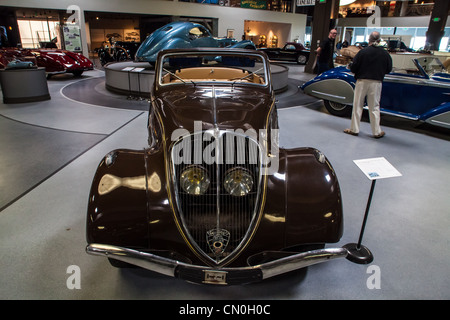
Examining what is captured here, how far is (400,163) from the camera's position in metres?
3.96

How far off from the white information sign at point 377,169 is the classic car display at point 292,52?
1496cm

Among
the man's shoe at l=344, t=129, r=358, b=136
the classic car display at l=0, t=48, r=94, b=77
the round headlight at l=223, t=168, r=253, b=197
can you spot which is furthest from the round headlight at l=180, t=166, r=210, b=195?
the classic car display at l=0, t=48, r=94, b=77

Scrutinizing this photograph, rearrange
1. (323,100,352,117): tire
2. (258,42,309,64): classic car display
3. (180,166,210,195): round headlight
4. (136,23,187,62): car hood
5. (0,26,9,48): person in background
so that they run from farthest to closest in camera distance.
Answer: (258,42,309,64): classic car display → (0,26,9,48): person in background → (136,23,187,62): car hood → (323,100,352,117): tire → (180,166,210,195): round headlight

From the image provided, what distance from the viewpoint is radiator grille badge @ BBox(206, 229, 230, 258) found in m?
1.78

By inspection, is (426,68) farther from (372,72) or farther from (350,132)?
(350,132)

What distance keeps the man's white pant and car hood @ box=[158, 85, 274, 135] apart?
2.59m

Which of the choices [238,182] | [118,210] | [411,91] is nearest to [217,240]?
[238,182]

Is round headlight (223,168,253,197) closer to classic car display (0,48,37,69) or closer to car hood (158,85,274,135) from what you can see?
car hood (158,85,274,135)

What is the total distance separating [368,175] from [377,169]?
0.10 m

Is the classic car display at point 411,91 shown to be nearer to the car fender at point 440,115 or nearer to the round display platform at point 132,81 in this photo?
the car fender at point 440,115
